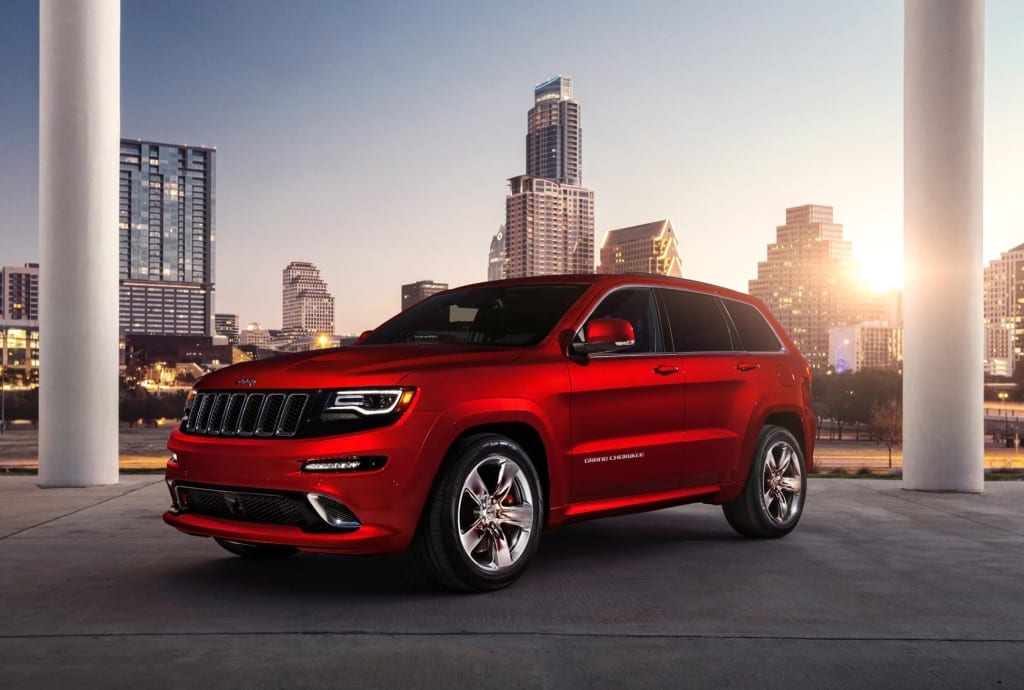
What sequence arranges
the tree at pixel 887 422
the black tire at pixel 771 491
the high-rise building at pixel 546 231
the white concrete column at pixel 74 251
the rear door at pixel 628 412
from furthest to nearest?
the high-rise building at pixel 546 231 < the tree at pixel 887 422 < the white concrete column at pixel 74 251 < the black tire at pixel 771 491 < the rear door at pixel 628 412

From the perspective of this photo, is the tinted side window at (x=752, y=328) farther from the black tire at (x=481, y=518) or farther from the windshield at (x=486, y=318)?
the black tire at (x=481, y=518)

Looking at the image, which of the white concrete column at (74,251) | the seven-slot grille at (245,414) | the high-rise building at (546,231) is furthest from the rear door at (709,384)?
the high-rise building at (546,231)

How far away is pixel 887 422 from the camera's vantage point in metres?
109

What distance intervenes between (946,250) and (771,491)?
15.3 feet

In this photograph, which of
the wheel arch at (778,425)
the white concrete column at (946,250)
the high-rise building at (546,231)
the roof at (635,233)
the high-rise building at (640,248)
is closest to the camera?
the wheel arch at (778,425)

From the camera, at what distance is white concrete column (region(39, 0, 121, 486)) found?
10398 mm

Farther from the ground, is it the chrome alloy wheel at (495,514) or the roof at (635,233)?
the roof at (635,233)

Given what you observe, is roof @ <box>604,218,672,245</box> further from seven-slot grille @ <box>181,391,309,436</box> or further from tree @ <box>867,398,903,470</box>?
seven-slot grille @ <box>181,391,309,436</box>

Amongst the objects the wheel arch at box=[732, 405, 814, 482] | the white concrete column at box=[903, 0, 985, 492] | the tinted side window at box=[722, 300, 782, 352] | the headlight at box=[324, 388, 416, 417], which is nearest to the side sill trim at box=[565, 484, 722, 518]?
the wheel arch at box=[732, 405, 814, 482]

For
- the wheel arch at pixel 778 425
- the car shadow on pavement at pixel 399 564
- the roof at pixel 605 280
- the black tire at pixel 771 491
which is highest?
the roof at pixel 605 280

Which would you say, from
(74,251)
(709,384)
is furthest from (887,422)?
(709,384)

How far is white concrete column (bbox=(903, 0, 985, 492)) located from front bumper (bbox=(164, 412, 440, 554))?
7.46m

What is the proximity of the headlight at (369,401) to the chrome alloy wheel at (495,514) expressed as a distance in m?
0.55

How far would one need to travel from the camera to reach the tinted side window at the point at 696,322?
6.77m
